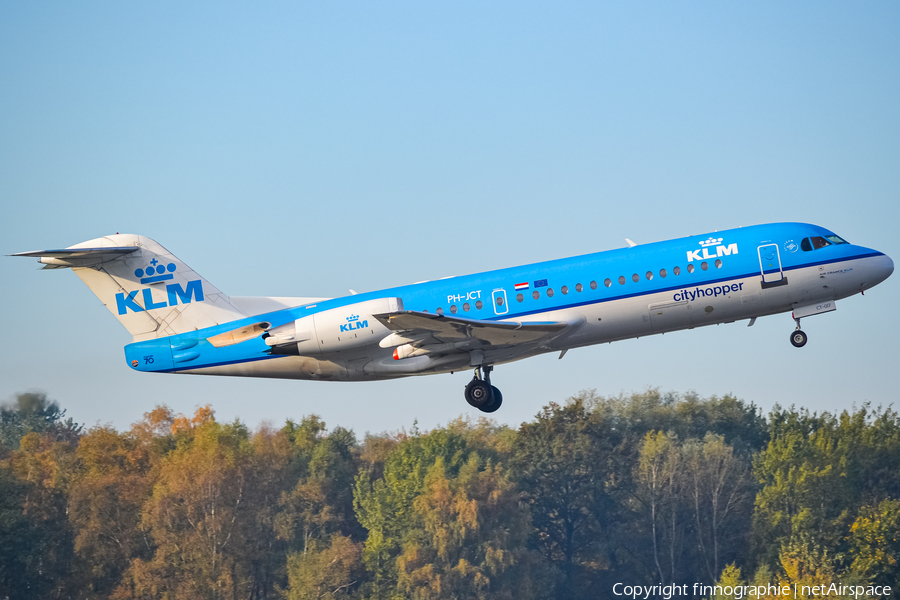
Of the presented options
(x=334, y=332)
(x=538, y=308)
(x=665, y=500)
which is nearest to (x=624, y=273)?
(x=538, y=308)

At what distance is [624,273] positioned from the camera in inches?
968

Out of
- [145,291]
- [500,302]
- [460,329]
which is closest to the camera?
[460,329]

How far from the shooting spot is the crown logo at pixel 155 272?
27656 mm

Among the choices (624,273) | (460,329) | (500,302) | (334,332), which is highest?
(624,273)

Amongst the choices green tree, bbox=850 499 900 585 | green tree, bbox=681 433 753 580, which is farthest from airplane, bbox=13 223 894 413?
green tree, bbox=681 433 753 580

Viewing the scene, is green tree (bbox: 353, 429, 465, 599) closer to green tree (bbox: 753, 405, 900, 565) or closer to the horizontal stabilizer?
green tree (bbox: 753, 405, 900, 565)

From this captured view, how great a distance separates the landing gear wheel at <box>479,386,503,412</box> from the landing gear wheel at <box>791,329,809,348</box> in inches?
305

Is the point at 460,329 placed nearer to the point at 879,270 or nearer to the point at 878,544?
the point at 879,270

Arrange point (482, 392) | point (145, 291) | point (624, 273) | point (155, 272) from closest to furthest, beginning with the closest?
point (624, 273) < point (482, 392) < point (145, 291) < point (155, 272)

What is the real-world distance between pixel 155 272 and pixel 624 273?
42.4 feet

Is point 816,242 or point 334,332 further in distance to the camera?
point 816,242

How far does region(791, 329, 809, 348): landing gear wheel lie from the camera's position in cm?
2555

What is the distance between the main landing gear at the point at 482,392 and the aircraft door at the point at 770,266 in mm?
7372

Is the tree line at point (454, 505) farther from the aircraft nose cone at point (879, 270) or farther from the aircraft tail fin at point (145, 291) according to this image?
the aircraft nose cone at point (879, 270)
